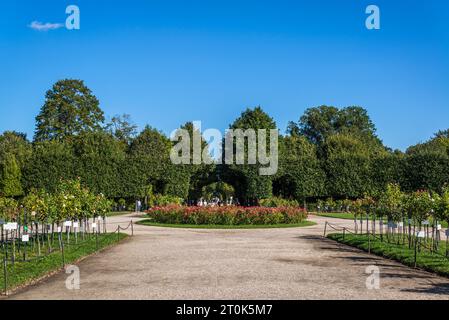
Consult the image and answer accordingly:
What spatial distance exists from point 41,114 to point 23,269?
53957 millimetres

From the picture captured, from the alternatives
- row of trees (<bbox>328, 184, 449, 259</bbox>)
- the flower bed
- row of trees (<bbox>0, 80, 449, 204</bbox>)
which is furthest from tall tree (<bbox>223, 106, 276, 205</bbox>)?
row of trees (<bbox>328, 184, 449, 259</bbox>)

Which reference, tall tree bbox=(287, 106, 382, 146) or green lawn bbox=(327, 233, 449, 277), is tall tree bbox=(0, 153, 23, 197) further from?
tall tree bbox=(287, 106, 382, 146)

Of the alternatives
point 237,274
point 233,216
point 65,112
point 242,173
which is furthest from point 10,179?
point 237,274

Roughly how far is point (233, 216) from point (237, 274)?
19.6 m

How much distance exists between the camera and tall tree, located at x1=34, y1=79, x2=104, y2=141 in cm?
6481

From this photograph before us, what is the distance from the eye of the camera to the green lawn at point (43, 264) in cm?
1316

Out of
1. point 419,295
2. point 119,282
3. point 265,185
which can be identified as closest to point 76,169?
point 265,185

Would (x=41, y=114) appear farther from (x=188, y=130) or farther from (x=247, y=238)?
(x=247, y=238)

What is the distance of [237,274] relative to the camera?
1392 centimetres

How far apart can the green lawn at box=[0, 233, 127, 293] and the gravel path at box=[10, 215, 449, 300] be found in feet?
1.76

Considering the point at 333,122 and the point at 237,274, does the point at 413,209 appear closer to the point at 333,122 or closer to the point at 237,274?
the point at 237,274

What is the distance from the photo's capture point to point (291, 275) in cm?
1376

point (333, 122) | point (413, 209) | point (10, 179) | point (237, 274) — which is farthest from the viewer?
point (333, 122)

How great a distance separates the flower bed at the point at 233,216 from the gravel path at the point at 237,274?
11101 millimetres
